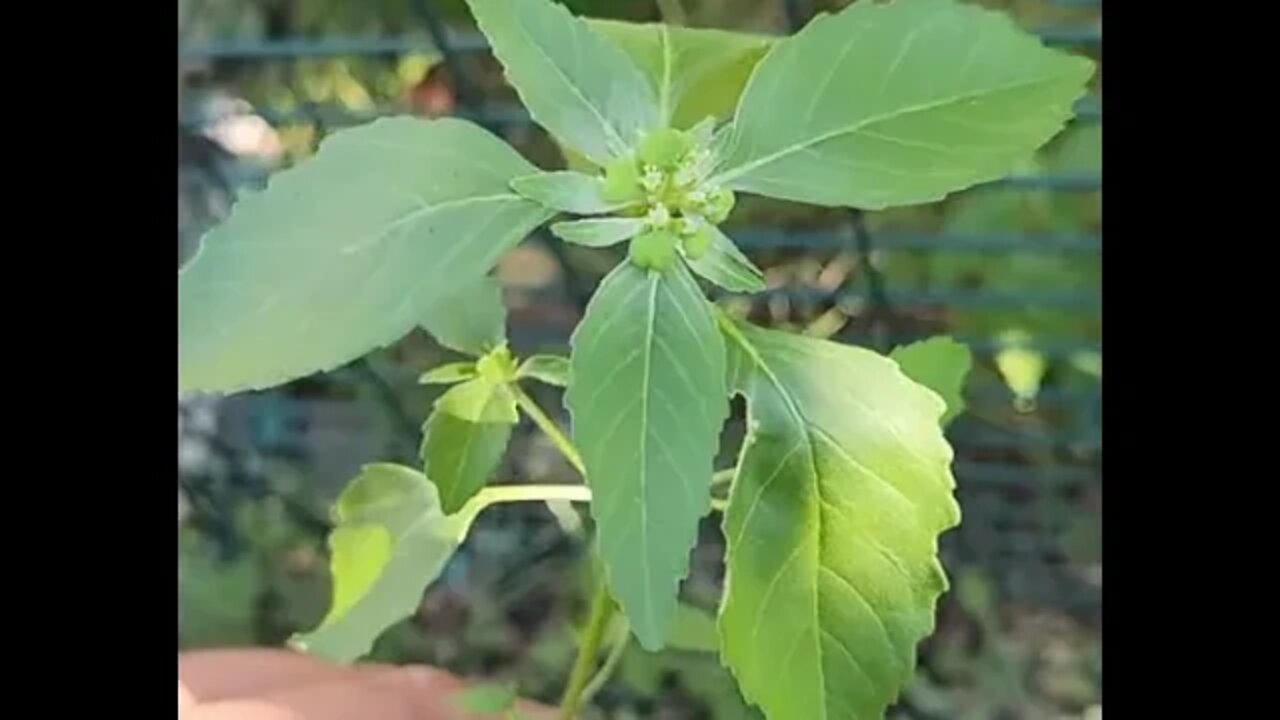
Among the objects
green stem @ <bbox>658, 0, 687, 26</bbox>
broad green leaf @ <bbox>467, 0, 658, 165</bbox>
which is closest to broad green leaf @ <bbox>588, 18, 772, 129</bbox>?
broad green leaf @ <bbox>467, 0, 658, 165</bbox>

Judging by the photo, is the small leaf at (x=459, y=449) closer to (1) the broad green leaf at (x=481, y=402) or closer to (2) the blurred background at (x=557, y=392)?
(1) the broad green leaf at (x=481, y=402)

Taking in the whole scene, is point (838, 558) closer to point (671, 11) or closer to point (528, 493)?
point (528, 493)

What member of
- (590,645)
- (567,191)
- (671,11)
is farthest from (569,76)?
(671,11)

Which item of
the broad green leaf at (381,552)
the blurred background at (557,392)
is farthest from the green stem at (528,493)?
the blurred background at (557,392)

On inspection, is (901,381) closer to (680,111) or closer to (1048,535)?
(680,111)

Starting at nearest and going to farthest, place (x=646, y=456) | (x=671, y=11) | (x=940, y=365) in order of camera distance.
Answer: (x=646, y=456) → (x=940, y=365) → (x=671, y=11)

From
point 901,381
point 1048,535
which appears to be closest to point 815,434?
point 901,381
